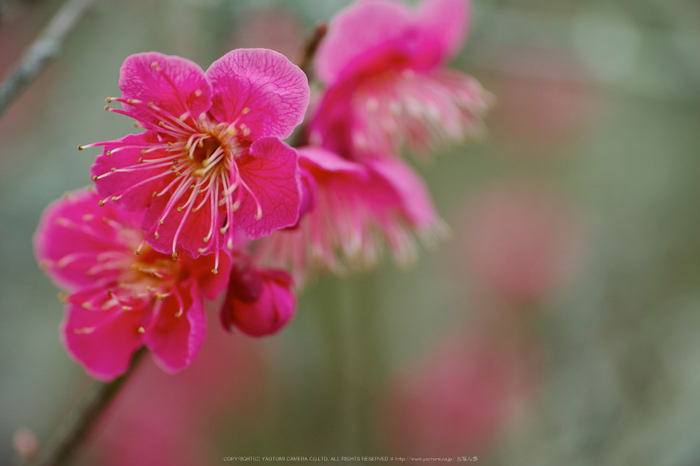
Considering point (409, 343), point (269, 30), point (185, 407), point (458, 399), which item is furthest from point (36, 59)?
point (409, 343)

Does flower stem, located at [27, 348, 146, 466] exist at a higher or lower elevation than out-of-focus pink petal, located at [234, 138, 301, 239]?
lower

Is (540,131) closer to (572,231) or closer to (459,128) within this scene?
(572,231)

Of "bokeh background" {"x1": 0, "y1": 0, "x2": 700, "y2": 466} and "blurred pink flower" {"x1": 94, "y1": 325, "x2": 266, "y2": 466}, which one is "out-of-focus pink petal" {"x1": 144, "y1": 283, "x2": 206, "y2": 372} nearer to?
"bokeh background" {"x1": 0, "y1": 0, "x2": 700, "y2": 466}

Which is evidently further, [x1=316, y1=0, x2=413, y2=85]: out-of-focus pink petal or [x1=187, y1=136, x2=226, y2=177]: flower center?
[x1=316, y1=0, x2=413, y2=85]: out-of-focus pink petal

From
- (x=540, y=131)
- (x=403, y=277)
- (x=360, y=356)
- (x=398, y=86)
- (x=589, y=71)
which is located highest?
(x=398, y=86)

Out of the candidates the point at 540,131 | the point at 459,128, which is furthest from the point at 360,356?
the point at 540,131

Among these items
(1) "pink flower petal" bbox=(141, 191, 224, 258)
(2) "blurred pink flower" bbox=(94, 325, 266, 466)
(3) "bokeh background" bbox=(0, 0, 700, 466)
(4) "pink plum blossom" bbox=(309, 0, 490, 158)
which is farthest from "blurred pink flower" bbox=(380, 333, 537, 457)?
(1) "pink flower petal" bbox=(141, 191, 224, 258)

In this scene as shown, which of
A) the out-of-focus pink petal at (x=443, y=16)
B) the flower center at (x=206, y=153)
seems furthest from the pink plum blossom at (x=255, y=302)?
the out-of-focus pink petal at (x=443, y=16)
